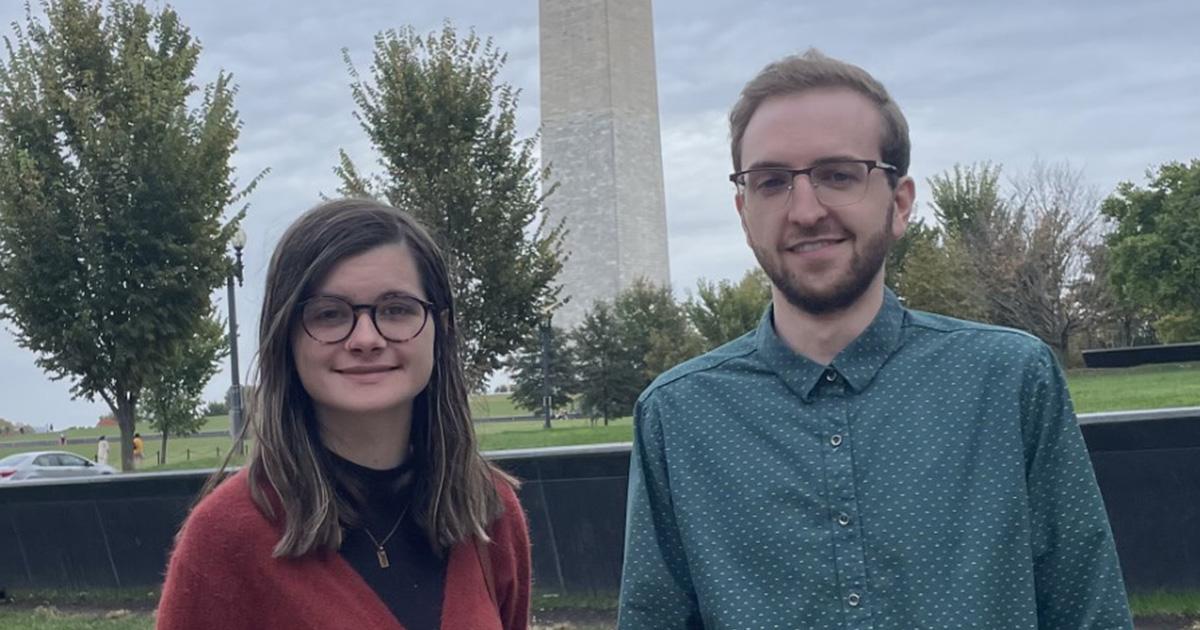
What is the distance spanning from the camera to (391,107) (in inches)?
869

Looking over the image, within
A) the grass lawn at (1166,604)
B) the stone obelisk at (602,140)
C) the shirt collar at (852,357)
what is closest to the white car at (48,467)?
the stone obelisk at (602,140)

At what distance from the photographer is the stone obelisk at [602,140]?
4141 centimetres

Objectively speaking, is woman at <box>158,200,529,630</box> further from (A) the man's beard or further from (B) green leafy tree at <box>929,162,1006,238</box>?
(B) green leafy tree at <box>929,162,1006,238</box>

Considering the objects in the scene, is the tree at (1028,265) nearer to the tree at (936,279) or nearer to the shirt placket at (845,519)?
the tree at (936,279)

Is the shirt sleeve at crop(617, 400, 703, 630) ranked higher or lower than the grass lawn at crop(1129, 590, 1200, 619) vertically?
higher

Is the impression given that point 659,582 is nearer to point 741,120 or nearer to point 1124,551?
point 741,120

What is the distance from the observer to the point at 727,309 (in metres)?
47.3

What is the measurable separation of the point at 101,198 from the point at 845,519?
762 inches

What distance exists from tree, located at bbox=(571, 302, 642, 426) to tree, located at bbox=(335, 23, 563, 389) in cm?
1735

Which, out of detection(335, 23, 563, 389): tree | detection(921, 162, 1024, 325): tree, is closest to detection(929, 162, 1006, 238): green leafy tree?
detection(921, 162, 1024, 325): tree

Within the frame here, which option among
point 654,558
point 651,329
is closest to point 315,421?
point 654,558

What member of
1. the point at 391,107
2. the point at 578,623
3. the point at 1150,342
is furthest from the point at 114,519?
the point at 1150,342

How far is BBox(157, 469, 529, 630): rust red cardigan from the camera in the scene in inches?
108

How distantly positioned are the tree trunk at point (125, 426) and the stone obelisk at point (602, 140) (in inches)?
858
